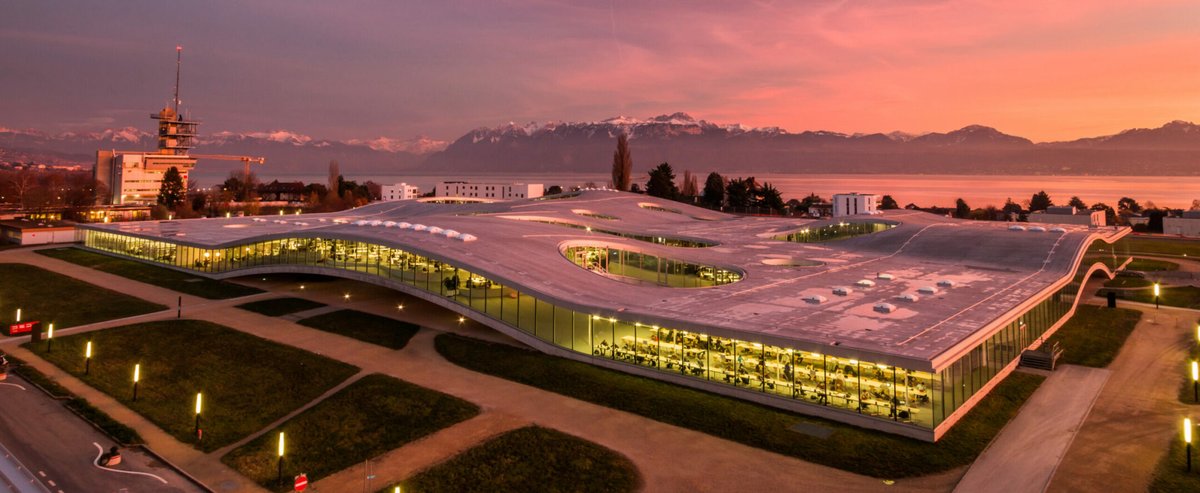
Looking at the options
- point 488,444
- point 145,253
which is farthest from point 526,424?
point 145,253

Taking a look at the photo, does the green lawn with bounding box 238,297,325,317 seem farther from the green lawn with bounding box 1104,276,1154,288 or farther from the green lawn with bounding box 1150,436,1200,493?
the green lawn with bounding box 1104,276,1154,288

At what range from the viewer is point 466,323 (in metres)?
40.8

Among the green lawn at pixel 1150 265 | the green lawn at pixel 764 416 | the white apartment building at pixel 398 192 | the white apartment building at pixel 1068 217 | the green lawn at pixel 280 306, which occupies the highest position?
the white apartment building at pixel 398 192

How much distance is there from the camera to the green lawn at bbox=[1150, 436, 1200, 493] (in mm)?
19172

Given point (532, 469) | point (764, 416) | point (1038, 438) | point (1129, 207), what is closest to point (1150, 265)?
point (1038, 438)

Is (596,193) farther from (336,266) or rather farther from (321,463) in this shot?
(321,463)

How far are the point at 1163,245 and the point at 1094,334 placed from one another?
7189 cm

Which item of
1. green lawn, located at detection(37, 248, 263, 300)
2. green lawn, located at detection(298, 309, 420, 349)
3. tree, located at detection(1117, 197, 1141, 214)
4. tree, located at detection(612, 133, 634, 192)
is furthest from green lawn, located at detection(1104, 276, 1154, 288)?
tree, located at detection(1117, 197, 1141, 214)

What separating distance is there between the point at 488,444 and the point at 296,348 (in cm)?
1928

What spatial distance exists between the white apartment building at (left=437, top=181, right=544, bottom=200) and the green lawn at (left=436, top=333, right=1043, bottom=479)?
10820 cm

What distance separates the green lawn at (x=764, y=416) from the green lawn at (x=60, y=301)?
3018 cm

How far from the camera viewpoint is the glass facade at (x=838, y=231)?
211 feet

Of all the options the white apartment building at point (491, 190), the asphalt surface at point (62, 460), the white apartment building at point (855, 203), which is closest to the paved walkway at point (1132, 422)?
the asphalt surface at point (62, 460)

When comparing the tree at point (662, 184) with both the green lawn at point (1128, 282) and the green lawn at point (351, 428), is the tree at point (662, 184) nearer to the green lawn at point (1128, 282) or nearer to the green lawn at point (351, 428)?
the green lawn at point (1128, 282)
